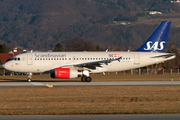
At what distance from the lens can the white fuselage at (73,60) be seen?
35.0 m

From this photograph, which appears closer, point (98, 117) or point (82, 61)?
point (98, 117)

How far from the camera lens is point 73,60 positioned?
3509 cm

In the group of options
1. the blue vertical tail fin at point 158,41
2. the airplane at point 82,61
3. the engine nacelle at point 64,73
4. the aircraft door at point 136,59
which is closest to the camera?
the engine nacelle at point 64,73

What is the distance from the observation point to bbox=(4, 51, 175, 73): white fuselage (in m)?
35.0

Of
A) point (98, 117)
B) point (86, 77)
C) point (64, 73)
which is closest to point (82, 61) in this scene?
point (86, 77)

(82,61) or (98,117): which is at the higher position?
(82,61)

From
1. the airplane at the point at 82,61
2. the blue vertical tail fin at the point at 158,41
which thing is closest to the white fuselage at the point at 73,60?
the airplane at the point at 82,61

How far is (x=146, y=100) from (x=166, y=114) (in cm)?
481

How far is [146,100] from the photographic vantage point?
64.7 ft

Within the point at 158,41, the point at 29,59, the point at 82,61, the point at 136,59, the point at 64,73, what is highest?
the point at 158,41

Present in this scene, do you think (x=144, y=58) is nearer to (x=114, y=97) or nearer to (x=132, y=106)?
(x=114, y=97)

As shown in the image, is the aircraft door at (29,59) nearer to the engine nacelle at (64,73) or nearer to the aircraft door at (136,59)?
the engine nacelle at (64,73)

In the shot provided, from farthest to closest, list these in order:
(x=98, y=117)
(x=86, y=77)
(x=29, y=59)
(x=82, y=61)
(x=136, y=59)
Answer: (x=136, y=59), (x=29, y=59), (x=82, y=61), (x=86, y=77), (x=98, y=117)

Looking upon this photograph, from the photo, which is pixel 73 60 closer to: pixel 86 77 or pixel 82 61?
pixel 82 61
